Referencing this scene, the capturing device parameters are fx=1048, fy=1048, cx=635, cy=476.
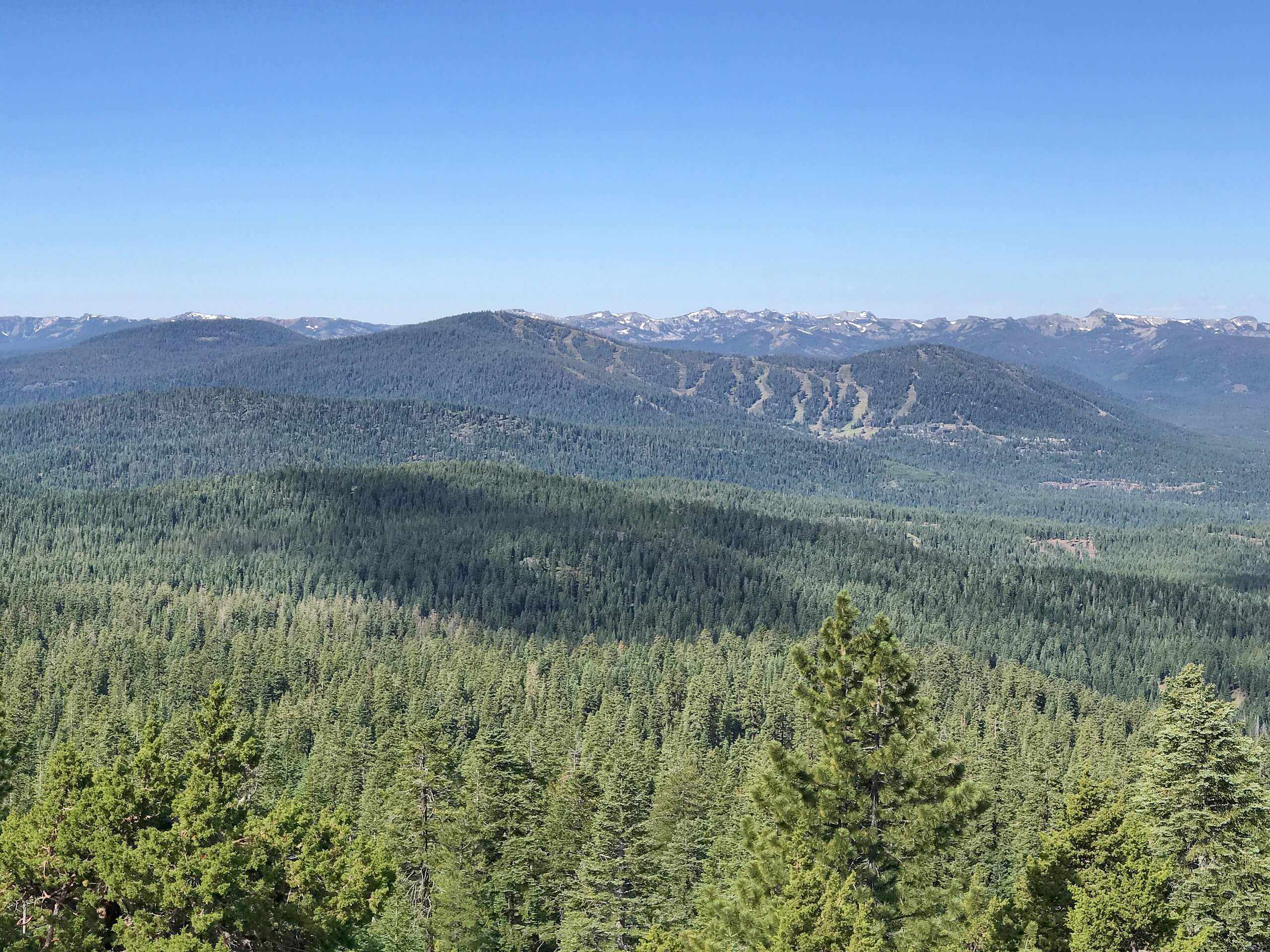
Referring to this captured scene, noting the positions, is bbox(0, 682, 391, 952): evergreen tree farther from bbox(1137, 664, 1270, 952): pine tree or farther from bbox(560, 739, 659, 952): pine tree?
bbox(1137, 664, 1270, 952): pine tree

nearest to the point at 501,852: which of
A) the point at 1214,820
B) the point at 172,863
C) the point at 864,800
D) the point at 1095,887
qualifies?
the point at 172,863

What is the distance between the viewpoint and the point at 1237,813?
36188 millimetres

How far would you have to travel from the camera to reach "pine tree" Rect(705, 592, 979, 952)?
30547 millimetres

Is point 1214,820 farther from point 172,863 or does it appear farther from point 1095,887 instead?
point 172,863

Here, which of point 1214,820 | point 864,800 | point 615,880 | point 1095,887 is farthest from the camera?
point 615,880

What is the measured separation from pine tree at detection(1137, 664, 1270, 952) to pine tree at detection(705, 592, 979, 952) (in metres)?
10.4

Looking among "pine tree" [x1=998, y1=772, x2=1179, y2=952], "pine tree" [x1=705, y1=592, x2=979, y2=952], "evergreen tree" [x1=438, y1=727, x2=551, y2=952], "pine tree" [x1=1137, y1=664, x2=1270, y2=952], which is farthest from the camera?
"evergreen tree" [x1=438, y1=727, x2=551, y2=952]

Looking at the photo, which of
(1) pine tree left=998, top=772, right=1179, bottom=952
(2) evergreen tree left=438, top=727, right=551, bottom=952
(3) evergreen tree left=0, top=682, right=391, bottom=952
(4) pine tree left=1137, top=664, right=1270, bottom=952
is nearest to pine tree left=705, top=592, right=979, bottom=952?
(1) pine tree left=998, top=772, right=1179, bottom=952

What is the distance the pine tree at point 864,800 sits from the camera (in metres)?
30.5

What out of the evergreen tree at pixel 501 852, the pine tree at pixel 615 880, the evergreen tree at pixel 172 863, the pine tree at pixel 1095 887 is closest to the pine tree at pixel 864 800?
the pine tree at pixel 1095 887

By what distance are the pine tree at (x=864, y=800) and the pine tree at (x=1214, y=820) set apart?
34.0ft

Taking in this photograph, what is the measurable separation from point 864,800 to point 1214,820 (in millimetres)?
14351

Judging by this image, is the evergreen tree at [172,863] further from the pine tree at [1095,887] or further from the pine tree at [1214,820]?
the pine tree at [1214,820]

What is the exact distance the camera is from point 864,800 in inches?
1225
